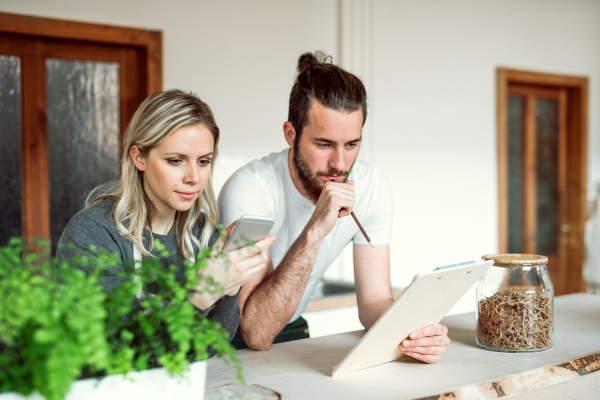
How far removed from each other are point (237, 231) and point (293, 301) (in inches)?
18.3

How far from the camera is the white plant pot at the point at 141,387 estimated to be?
713mm

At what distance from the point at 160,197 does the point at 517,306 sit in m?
0.85

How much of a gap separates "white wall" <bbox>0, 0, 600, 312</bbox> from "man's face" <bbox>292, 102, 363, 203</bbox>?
54.9 inches

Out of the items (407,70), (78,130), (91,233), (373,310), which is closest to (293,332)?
(373,310)

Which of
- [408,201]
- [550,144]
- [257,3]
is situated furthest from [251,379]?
[550,144]

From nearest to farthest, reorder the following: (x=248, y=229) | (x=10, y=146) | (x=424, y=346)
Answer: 1. (x=248, y=229)
2. (x=424, y=346)
3. (x=10, y=146)

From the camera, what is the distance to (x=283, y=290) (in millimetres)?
1362

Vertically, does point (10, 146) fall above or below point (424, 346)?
above

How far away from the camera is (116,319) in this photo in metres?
0.73

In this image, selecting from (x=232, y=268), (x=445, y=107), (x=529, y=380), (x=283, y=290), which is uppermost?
(x=445, y=107)

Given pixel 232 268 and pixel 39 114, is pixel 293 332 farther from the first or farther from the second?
pixel 39 114

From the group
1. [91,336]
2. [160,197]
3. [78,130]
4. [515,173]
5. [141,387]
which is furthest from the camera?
[515,173]

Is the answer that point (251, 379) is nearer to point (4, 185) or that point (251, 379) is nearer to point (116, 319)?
point (116, 319)

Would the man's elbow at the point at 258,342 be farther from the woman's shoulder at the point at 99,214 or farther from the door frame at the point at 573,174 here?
the door frame at the point at 573,174
